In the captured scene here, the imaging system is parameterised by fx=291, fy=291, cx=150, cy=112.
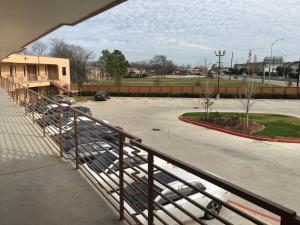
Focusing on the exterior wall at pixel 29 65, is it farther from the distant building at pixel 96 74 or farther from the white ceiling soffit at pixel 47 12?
the distant building at pixel 96 74

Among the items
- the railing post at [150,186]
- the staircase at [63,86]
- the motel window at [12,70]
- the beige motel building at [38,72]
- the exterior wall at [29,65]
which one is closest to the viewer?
the railing post at [150,186]

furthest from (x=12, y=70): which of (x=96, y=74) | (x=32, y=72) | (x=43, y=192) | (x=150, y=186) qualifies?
(x=96, y=74)

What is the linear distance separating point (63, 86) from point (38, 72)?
15.1 feet

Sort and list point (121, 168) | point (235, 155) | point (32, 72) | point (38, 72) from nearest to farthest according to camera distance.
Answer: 1. point (121, 168)
2. point (235, 155)
3. point (32, 72)
4. point (38, 72)

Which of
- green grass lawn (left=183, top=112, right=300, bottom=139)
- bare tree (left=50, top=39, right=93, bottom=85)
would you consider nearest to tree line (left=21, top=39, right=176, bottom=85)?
bare tree (left=50, top=39, right=93, bottom=85)

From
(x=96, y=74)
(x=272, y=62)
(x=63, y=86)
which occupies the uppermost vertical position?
(x=272, y=62)

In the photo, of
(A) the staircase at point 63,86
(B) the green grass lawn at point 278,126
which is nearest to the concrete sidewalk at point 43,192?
(B) the green grass lawn at point 278,126

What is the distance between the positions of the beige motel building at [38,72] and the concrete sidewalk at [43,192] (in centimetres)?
3463

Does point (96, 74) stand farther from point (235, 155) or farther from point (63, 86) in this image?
point (235, 155)

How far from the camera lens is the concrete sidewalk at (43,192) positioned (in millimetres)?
3797

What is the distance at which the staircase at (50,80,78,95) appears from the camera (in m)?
47.3

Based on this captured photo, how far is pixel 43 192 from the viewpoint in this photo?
4.58 m

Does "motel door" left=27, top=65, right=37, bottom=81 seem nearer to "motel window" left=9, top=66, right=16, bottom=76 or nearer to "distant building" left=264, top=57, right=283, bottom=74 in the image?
"motel window" left=9, top=66, right=16, bottom=76

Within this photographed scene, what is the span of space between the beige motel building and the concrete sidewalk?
34632 mm
